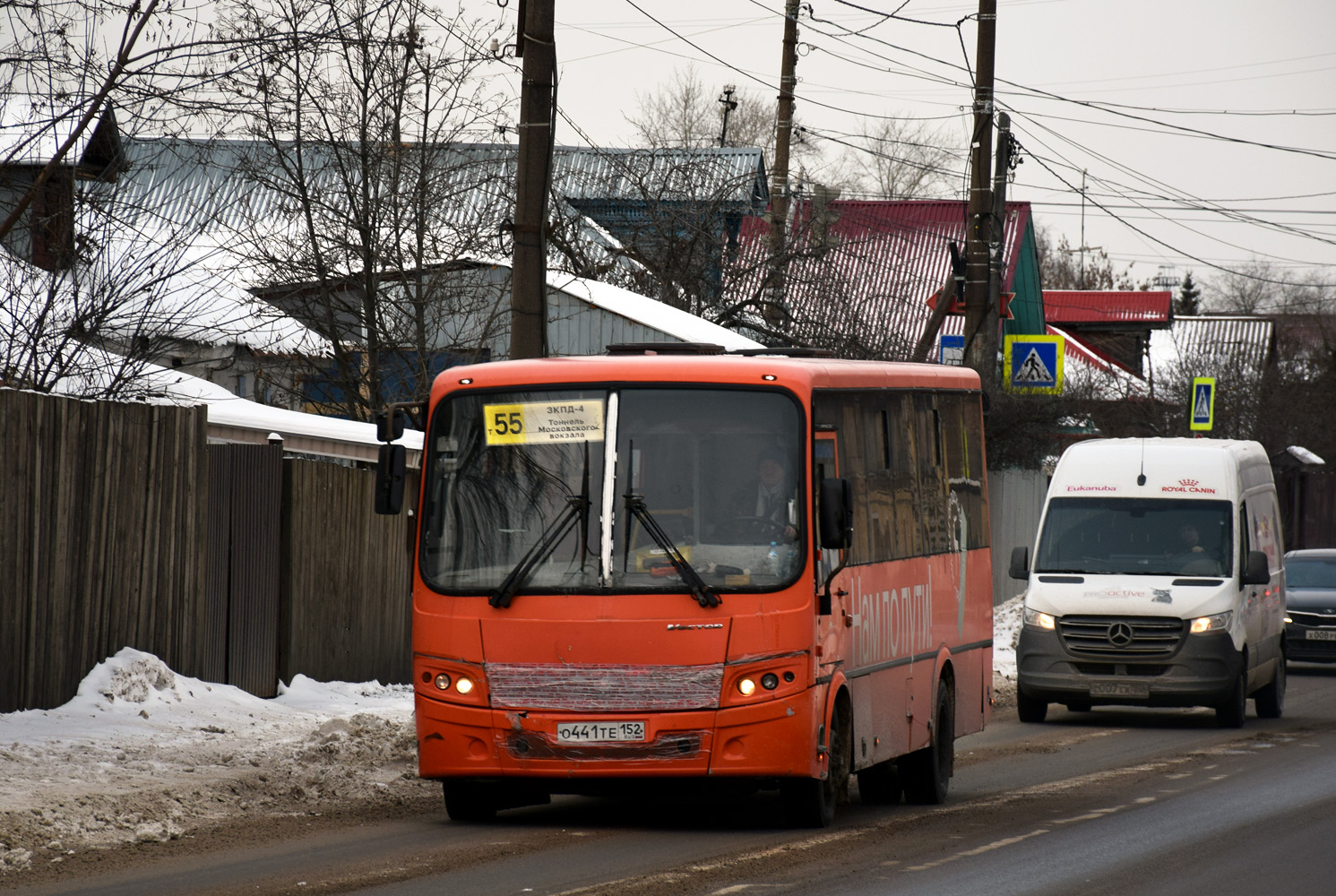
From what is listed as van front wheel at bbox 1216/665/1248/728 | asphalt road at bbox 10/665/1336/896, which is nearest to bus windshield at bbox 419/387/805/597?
asphalt road at bbox 10/665/1336/896

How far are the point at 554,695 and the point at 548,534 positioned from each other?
869mm

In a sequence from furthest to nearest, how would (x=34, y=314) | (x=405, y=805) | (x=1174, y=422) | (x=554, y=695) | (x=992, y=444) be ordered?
(x=1174, y=422)
(x=992, y=444)
(x=34, y=314)
(x=405, y=805)
(x=554, y=695)

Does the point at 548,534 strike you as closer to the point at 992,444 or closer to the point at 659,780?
the point at 659,780

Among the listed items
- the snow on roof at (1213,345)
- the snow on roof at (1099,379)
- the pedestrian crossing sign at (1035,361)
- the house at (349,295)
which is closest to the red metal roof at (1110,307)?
the snow on roof at (1213,345)

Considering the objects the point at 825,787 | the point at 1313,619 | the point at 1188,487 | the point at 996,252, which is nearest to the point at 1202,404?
the point at 1313,619

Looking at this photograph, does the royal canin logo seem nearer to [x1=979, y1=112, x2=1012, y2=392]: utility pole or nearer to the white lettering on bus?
[x1=979, y1=112, x2=1012, y2=392]: utility pole

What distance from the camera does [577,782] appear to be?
33.3ft

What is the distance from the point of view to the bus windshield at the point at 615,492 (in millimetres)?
10102

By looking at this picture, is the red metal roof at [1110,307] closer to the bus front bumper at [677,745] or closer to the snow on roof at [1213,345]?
the snow on roof at [1213,345]

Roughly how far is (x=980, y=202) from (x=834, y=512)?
53.1 ft

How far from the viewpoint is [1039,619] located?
61.3 feet

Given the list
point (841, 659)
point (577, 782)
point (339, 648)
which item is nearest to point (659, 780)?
point (577, 782)

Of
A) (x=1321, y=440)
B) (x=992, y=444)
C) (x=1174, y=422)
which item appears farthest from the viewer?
(x=1321, y=440)

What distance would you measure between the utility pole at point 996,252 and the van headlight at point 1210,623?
715 cm
